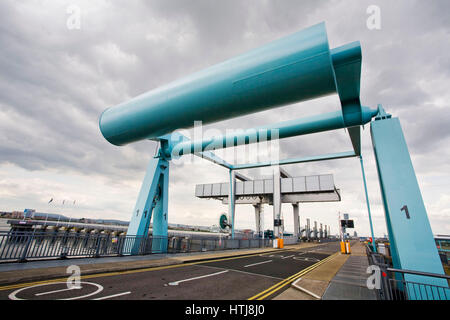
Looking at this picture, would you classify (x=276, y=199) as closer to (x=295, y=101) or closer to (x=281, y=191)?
(x=281, y=191)

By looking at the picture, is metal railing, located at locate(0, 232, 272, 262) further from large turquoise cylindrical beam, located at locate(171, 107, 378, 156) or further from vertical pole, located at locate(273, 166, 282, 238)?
vertical pole, located at locate(273, 166, 282, 238)

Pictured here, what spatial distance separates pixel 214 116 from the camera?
18.7ft

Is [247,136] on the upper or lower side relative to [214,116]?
upper

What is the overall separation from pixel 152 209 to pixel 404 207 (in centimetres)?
1289

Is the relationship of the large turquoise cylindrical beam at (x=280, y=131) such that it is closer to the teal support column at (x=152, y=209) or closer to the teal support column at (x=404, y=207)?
the teal support column at (x=404, y=207)

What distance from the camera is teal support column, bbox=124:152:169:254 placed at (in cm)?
1219

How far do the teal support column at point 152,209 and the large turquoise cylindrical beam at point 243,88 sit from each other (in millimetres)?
7281

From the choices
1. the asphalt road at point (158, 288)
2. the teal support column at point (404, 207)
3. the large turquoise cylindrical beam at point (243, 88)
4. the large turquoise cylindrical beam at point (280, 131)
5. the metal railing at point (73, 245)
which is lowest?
the asphalt road at point (158, 288)

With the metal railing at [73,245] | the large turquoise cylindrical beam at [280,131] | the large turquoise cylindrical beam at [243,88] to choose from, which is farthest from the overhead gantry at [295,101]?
the metal railing at [73,245]

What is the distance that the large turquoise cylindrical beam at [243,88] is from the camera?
14.0 ft

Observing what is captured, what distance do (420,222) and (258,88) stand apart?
19.5 feet

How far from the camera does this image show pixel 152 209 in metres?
13.6
